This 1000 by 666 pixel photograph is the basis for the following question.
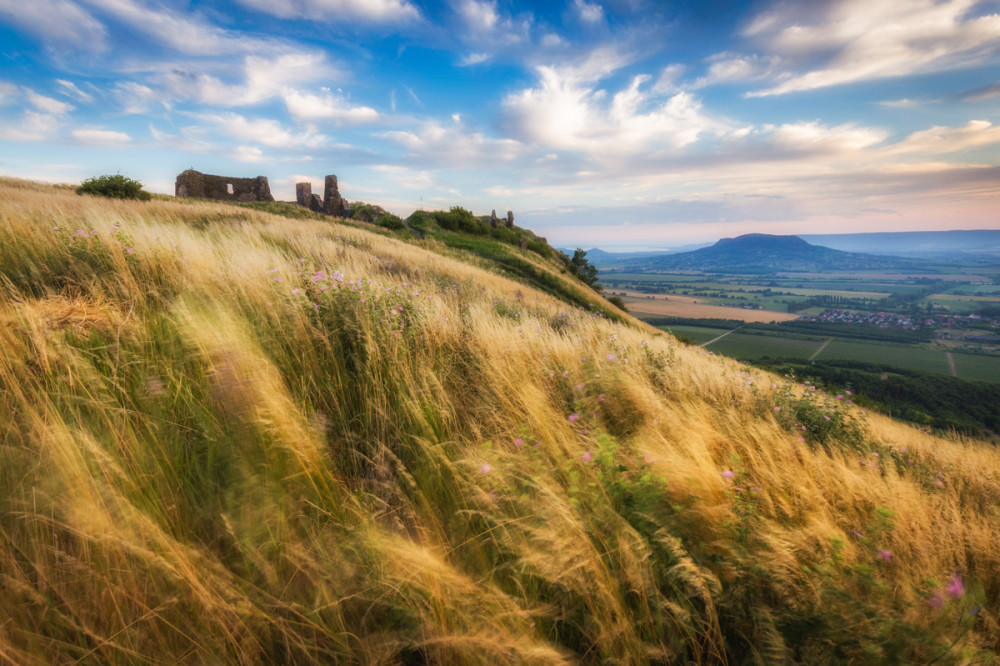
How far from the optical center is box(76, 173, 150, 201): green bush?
62.7ft

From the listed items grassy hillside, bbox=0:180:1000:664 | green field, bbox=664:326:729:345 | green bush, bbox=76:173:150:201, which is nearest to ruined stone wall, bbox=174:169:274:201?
green bush, bbox=76:173:150:201

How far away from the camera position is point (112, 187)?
19438mm

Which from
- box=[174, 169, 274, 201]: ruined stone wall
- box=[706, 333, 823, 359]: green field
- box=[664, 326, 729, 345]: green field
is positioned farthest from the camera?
box=[664, 326, 729, 345]: green field

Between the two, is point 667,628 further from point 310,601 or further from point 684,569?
point 310,601

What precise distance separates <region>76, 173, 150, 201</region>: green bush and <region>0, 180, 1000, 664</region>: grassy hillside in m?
22.9

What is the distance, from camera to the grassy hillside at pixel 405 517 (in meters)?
1.33

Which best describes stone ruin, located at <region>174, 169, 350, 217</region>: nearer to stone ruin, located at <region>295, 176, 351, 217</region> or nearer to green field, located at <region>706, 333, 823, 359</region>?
stone ruin, located at <region>295, 176, 351, 217</region>

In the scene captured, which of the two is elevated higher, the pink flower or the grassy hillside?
the grassy hillside

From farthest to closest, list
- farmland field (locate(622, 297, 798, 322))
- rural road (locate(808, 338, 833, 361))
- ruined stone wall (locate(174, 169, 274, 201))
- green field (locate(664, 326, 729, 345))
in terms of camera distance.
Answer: farmland field (locate(622, 297, 798, 322)) < green field (locate(664, 326, 729, 345)) < rural road (locate(808, 338, 833, 361)) < ruined stone wall (locate(174, 169, 274, 201))

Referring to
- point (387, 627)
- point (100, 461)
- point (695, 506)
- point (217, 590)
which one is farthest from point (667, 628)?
point (100, 461)

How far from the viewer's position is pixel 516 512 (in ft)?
6.23

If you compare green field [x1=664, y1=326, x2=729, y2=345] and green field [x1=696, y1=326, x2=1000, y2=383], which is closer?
green field [x1=696, y1=326, x2=1000, y2=383]

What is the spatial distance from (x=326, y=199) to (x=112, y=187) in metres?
12.8

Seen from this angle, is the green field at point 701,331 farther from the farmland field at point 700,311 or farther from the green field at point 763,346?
the farmland field at point 700,311
